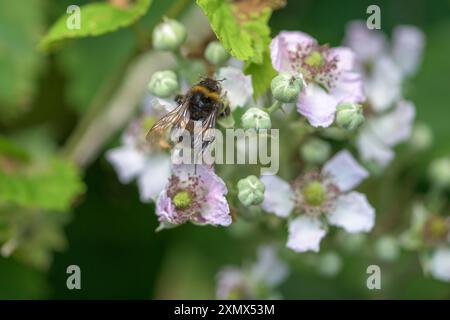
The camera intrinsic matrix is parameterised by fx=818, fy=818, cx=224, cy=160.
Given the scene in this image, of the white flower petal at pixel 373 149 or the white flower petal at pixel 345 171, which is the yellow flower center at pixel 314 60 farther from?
the white flower petal at pixel 373 149

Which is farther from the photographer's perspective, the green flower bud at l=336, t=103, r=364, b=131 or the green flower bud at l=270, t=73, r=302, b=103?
the green flower bud at l=336, t=103, r=364, b=131

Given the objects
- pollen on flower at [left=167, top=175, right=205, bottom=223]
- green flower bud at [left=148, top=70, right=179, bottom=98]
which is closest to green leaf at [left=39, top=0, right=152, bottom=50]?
green flower bud at [left=148, top=70, right=179, bottom=98]

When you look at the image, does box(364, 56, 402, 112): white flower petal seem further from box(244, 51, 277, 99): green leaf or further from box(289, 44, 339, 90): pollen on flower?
box(244, 51, 277, 99): green leaf

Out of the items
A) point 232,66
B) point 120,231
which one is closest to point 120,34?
point 120,231

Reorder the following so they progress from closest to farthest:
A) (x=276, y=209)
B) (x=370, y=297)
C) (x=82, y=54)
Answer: (x=276, y=209)
(x=370, y=297)
(x=82, y=54)

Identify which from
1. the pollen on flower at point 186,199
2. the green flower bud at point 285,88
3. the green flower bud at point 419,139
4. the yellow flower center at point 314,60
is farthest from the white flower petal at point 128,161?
the green flower bud at point 419,139
